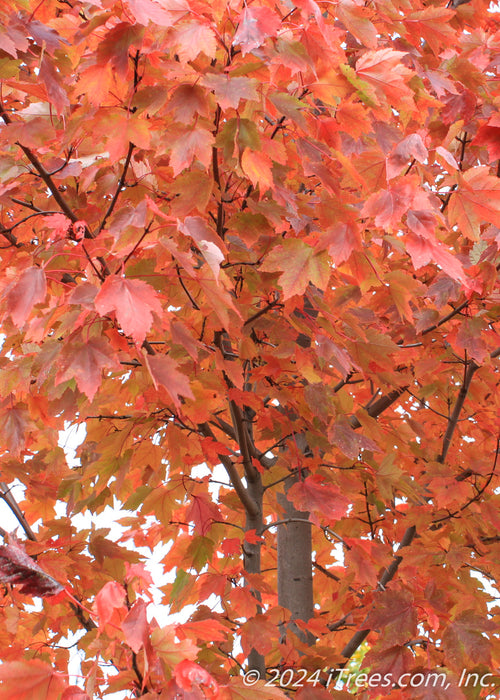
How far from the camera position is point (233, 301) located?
2.23 m

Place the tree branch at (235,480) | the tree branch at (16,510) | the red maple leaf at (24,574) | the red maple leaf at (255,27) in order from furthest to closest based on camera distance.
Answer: the tree branch at (16,510)
the tree branch at (235,480)
the red maple leaf at (255,27)
the red maple leaf at (24,574)

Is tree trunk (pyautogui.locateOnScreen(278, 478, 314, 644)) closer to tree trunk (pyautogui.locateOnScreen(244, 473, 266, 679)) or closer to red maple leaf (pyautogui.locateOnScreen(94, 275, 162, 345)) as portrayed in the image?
tree trunk (pyautogui.locateOnScreen(244, 473, 266, 679))

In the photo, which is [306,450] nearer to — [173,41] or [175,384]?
[175,384]

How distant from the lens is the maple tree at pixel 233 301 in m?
1.59

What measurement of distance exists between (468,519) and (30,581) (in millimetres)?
2196

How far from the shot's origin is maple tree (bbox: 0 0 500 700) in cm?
159

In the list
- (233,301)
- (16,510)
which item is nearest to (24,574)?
(233,301)

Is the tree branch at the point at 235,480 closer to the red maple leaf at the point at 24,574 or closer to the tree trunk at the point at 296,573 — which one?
the tree trunk at the point at 296,573

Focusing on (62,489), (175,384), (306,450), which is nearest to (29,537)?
(62,489)

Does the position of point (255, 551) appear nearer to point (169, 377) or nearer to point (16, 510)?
point (16, 510)

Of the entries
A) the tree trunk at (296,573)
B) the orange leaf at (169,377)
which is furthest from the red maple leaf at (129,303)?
the tree trunk at (296,573)

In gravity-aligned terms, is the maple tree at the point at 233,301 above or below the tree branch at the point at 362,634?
above

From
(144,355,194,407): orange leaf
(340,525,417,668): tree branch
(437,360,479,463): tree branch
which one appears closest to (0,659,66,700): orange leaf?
(144,355,194,407): orange leaf

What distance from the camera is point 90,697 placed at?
1287 mm
